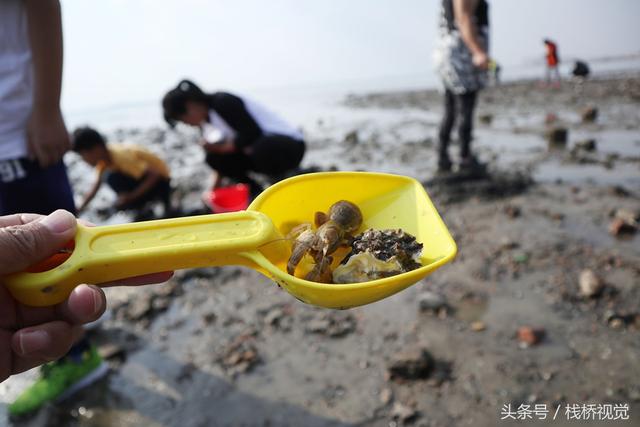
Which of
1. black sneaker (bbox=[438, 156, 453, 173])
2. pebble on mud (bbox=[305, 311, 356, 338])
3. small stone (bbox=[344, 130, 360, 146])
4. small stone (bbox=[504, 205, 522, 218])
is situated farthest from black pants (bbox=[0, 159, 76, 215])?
small stone (bbox=[344, 130, 360, 146])

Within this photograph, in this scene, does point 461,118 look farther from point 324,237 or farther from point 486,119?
point 486,119

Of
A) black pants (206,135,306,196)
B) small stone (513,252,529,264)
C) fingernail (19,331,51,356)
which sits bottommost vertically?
small stone (513,252,529,264)

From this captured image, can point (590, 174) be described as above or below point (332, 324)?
above

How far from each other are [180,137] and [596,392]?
1230 centimetres

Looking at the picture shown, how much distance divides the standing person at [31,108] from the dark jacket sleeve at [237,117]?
265cm

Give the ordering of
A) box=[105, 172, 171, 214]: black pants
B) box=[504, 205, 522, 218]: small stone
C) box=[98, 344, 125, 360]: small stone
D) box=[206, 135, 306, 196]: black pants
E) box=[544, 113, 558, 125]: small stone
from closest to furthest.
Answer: box=[98, 344, 125, 360]: small stone → box=[504, 205, 522, 218]: small stone → box=[206, 135, 306, 196]: black pants → box=[105, 172, 171, 214]: black pants → box=[544, 113, 558, 125]: small stone

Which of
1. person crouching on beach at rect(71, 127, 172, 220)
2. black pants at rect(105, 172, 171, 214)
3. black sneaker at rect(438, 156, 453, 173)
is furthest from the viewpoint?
black pants at rect(105, 172, 171, 214)

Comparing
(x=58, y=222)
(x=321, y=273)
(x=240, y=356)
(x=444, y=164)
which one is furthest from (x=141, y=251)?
(x=444, y=164)

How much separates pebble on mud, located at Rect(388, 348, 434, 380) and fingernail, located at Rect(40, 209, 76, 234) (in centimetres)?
205

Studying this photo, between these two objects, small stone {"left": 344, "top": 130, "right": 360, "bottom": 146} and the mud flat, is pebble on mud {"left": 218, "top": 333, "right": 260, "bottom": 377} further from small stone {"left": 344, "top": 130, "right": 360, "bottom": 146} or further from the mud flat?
small stone {"left": 344, "top": 130, "right": 360, "bottom": 146}

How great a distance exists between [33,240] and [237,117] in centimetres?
405

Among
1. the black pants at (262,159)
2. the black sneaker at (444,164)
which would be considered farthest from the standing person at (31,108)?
the black sneaker at (444,164)

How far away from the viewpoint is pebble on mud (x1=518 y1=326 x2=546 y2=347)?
275 centimetres

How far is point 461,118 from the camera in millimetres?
5621
